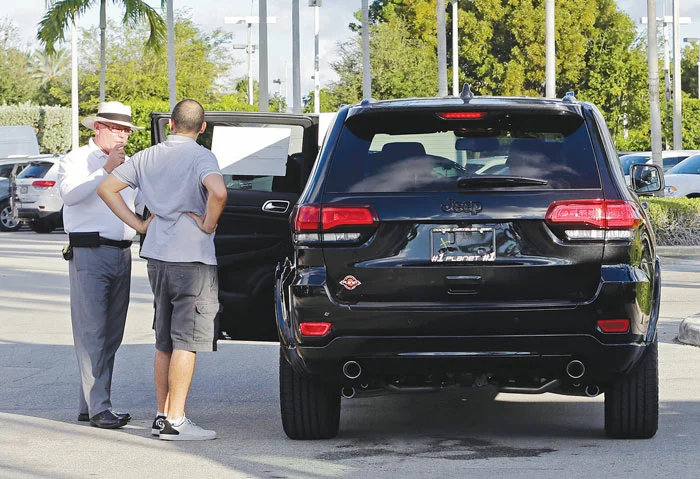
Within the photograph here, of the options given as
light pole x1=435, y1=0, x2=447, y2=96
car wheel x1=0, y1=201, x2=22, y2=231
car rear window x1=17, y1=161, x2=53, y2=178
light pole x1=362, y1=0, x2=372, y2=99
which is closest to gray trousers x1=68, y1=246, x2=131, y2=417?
car rear window x1=17, y1=161, x2=53, y2=178

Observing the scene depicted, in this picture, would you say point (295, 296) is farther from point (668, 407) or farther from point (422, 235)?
point (668, 407)

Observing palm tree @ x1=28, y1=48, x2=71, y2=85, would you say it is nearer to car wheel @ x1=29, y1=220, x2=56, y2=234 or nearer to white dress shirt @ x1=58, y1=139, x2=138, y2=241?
car wheel @ x1=29, y1=220, x2=56, y2=234

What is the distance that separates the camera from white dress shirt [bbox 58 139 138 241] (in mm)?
7602

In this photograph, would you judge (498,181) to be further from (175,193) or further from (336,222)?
(175,193)

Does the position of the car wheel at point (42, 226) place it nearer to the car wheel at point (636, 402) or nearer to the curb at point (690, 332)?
the curb at point (690, 332)

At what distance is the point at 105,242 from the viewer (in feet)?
25.1

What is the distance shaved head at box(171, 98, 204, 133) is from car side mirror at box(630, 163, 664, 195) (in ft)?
8.75

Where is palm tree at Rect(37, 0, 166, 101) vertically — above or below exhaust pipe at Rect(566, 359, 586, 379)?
above

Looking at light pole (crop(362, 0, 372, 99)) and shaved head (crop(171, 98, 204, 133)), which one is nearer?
shaved head (crop(171, 98, 204, 133))

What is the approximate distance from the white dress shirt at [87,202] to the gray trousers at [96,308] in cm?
12

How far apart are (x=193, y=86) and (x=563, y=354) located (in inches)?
2381

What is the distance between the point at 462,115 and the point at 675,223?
15.9 meters

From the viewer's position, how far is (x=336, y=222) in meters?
6.30

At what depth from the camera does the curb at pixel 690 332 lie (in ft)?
35.9
